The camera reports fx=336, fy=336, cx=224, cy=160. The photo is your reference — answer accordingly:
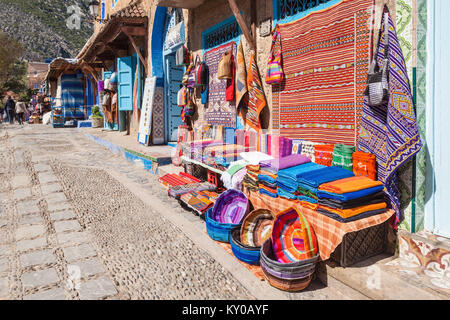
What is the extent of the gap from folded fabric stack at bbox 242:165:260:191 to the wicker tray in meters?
1.32

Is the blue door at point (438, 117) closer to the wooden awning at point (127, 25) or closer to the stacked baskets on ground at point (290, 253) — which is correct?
the stacked baskets on ground at point (290, 253)

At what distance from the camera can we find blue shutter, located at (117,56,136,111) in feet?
34.3

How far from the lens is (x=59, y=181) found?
5773 mm

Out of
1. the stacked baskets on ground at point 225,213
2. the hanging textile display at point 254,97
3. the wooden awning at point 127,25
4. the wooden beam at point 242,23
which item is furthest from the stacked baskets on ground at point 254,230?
the wooden awning at point 127,25

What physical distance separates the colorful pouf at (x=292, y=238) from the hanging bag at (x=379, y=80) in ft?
4.03

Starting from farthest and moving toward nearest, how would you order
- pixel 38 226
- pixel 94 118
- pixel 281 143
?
1. pixel 94 118
2. pixel 281 143
3. pixel 38 226

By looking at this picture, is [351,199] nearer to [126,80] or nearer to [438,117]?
[438,117]

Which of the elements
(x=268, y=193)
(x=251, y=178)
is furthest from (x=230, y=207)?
(x=268, y=193)

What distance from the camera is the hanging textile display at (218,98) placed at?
Result: 587 centimetres

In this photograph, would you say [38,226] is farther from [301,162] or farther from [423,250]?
[423,250]

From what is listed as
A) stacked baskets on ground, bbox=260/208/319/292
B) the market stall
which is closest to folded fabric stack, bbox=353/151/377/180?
the market stall

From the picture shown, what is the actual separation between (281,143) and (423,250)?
210 centimetres

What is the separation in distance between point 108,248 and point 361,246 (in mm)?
2375
